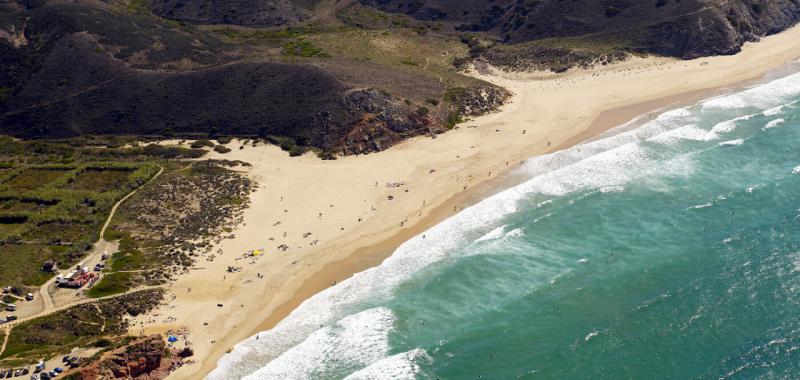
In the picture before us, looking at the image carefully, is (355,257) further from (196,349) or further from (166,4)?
(166,4)

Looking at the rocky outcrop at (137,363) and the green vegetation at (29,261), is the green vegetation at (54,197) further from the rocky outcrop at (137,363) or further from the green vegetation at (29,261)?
the rocky outcrop at (137,363)

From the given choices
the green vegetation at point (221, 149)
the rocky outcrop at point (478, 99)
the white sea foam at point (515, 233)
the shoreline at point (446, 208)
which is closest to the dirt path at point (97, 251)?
the green vegetation at point (221, 149)

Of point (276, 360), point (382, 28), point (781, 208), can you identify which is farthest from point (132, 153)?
point (781, 208)

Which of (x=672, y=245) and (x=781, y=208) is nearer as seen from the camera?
(x=672, y=245)

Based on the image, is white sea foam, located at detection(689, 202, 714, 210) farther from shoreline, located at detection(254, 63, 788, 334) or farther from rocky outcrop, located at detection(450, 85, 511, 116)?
rocky outcrop, located at detection(450, 85, 511, 116)

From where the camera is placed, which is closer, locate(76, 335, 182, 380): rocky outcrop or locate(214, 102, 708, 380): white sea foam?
locate(76, 335, 182, 380): rocky outcrop

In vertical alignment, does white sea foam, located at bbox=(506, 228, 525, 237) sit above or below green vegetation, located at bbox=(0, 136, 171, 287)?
above


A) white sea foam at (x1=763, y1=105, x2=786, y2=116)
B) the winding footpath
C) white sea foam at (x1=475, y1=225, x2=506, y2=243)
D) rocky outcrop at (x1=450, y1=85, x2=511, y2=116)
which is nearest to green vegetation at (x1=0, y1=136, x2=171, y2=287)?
the winding footpath
